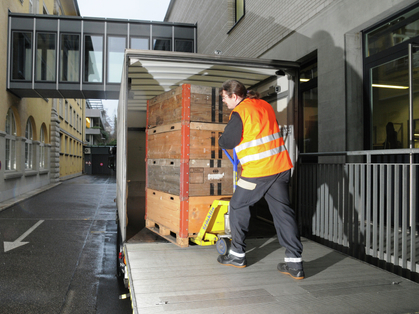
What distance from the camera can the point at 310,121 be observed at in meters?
7.20

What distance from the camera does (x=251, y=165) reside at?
339cm

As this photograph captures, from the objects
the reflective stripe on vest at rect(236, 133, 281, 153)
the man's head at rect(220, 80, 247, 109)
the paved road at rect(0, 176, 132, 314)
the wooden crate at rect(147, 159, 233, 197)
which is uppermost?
the man's head at rect(220, 80, 247, 109)

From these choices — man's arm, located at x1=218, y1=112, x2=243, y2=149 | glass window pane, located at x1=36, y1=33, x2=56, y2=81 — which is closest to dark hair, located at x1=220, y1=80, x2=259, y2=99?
man's arm, located at x1=218, y1=112, x2=243, y2=149

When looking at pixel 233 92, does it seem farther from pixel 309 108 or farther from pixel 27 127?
pixel 27 127

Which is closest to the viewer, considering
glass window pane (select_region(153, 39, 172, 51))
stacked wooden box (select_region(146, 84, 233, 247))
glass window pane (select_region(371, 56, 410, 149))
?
stacked wooden box (select_region(146, 84, 233, 247))

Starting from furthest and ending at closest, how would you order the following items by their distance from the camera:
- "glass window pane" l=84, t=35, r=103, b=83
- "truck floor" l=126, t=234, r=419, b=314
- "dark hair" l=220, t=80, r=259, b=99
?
"glass window pane" l=84, t=35, r=103, b=83 → "dark hair" l=220, t=80, r=259, b=99 → "truck floor" l=126, t=234, r=419, b=314

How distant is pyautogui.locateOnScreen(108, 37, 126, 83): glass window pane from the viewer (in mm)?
16438

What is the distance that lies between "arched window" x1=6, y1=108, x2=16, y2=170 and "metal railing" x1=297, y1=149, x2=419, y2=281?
46.1 feet

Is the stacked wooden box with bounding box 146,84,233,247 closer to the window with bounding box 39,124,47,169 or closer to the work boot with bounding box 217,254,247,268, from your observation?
the work boot with bounding box 217,254,247,268

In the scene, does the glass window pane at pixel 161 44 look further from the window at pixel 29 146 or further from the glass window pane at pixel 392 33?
the glass window pane at pixel 392 33

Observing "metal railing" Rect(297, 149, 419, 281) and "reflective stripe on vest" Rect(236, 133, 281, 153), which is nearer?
"reflective stripe on vest" Rect(236, 133, 281, 153)

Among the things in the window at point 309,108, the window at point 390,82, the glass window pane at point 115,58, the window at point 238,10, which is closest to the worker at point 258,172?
the window at point 390,82

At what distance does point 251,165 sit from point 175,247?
149 cm

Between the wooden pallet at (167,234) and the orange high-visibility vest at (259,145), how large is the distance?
4.34ft
